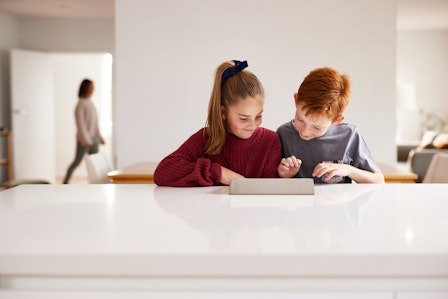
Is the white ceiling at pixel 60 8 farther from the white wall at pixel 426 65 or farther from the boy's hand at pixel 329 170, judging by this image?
the boy's hand at pixel 329 170

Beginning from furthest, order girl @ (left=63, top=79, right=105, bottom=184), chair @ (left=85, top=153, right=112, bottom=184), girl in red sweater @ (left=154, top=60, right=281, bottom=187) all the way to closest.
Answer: girl @ (left=63, top=79, right=105, bottom=184), chair @ (left=85, top=153, right=112, bottom=184), girl in red sweater @ (left=154, top=60, right=281, bottom=187)

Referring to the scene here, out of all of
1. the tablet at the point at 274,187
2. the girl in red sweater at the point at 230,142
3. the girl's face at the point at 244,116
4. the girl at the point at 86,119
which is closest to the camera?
the tablet at the point at 274,187

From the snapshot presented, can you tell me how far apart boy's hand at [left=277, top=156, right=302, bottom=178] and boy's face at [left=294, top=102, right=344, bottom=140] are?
176mm

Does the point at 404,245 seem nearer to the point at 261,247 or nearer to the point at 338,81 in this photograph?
the point at 261,247

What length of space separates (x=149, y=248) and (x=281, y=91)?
4.81m

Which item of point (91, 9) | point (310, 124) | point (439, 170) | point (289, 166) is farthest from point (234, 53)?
point (91, 9)

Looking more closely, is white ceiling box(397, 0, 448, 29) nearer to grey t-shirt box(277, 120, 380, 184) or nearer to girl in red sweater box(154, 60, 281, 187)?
grey t-shirt box(277, 120, 380, 184)

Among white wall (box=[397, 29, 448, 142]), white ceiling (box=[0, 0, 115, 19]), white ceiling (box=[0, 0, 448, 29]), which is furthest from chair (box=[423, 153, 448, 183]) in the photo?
white wall (box=[397, 29, 448, 142])

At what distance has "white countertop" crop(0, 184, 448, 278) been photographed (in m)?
1.04

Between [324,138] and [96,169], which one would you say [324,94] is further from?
[96,169]

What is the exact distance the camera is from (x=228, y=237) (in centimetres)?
114

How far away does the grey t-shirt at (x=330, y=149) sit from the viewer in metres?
2.33

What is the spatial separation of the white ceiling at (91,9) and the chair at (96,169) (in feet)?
16.3

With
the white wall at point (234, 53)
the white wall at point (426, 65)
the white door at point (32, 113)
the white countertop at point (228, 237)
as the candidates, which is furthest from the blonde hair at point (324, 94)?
the white wall at point (426, 65)
